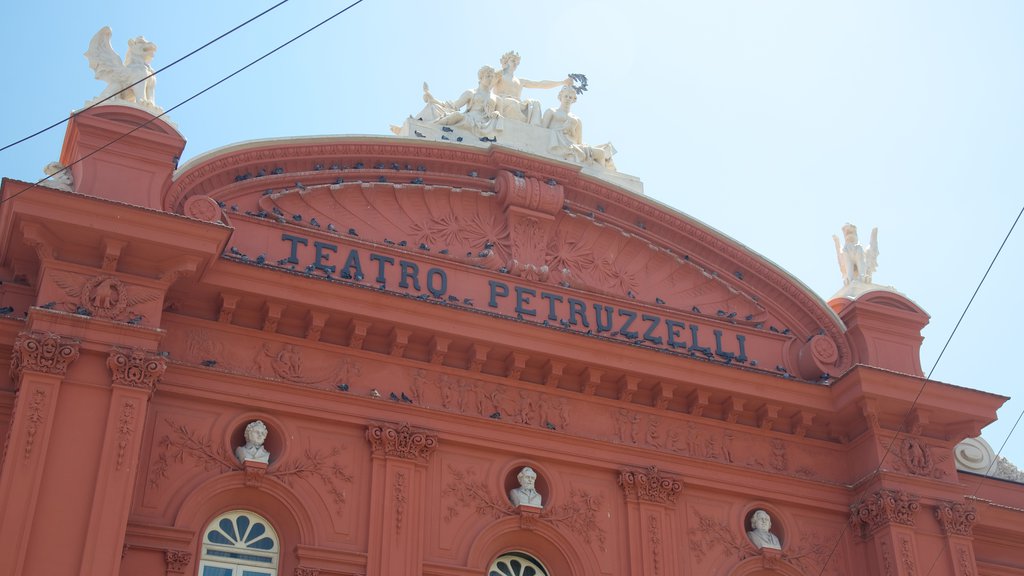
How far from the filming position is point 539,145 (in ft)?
67.2

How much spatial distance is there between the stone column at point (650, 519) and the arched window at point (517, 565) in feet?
4.07

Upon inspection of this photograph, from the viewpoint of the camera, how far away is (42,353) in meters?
14.7

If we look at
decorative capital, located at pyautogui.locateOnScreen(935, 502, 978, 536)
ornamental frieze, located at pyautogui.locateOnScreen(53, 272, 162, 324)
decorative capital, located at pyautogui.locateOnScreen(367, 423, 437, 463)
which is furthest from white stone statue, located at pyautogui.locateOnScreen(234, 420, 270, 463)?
decorative capital, located at pyautogui.locateOnScreen(935, 502, 978, 536)

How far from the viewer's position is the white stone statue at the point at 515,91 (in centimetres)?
2073

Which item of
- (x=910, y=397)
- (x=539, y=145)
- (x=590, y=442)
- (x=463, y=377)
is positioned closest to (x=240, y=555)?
(x=463, y=377)

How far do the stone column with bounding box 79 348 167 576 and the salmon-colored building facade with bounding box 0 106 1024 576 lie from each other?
0.03m

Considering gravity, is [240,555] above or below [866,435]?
below

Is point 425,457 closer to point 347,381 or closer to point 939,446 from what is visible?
point 347,381

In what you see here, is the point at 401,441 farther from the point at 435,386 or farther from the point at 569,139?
the point at 569,139

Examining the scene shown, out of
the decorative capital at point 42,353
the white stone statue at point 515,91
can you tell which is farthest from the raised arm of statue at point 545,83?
the decorative capital at point 42,353

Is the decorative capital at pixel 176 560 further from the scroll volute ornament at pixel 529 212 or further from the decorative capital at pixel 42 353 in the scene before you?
the scroll volute ornament at pixel 529 212

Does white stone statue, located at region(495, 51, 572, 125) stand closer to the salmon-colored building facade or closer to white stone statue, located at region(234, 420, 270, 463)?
the salmon-colored building facade

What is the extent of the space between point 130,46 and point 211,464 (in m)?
5.68

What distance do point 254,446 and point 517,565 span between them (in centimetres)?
383
